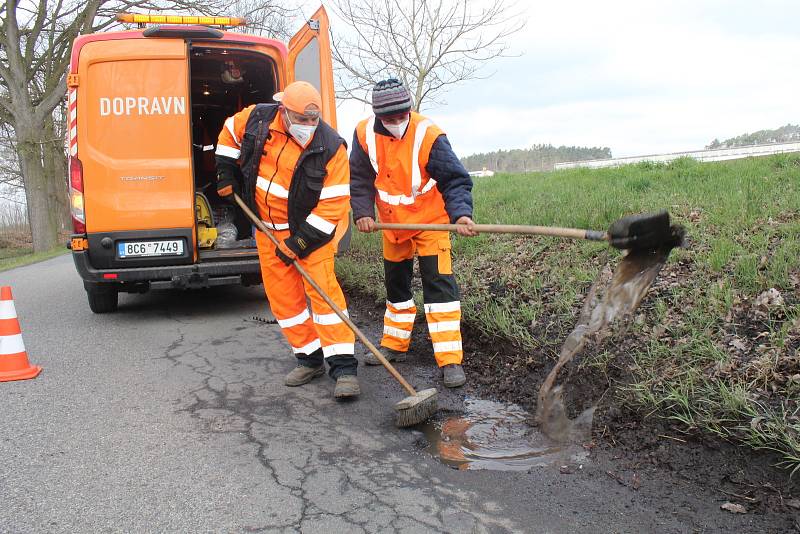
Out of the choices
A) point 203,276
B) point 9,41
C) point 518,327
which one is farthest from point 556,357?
point 9,41

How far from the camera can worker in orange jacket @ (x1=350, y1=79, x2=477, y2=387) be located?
388cm

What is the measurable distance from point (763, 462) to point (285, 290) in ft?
9.19

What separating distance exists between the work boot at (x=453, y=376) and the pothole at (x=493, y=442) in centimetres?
29

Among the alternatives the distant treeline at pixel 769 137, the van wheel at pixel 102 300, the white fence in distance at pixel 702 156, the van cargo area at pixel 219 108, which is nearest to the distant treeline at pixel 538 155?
the distant treeline at pixel 769 137

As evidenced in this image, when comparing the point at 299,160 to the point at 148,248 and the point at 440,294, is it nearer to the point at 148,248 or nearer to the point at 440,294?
the point at 440,294

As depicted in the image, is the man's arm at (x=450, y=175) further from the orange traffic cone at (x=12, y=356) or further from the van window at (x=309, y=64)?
the orange traffic cone at (x=12, y=356)

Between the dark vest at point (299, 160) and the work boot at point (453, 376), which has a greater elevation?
the dark vest at point (299, 160)

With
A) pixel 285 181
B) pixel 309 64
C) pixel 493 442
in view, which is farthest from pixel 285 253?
pixel 309 64

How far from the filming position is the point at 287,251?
384 centimetres

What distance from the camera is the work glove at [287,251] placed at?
3824 mm

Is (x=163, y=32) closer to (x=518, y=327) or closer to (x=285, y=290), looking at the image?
(x=285, y=290)

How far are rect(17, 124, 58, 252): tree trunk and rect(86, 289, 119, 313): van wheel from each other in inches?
485

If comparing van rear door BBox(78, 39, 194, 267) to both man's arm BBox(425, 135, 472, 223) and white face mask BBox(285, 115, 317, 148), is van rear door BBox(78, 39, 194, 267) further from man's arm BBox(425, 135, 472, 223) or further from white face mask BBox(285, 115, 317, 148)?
man's arm BBox(425, 135, 472, 223)

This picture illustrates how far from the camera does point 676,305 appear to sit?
3.74 meters
